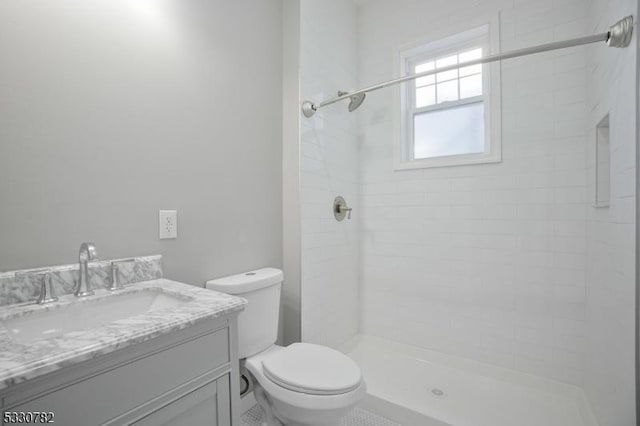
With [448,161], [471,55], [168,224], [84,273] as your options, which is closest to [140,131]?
[168,224]

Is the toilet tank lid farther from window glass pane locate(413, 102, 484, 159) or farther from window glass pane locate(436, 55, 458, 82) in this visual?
window glass pane locate(436, 55, 458, 82)

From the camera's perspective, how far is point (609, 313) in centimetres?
133

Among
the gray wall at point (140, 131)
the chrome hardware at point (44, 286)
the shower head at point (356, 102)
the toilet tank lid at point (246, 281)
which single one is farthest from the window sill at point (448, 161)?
the chrome hardware at point (44, 286)

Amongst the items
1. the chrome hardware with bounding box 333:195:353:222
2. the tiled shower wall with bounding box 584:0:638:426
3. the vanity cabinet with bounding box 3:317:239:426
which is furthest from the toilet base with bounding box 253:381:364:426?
the chrome hardware with bounding box 333:195:353:222

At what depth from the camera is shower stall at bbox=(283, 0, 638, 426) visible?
5.30ft

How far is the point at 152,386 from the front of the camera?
771 mm

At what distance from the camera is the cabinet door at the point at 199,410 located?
0.79 m

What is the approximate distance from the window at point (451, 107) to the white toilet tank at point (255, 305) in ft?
4.74

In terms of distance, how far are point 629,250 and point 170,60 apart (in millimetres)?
2052

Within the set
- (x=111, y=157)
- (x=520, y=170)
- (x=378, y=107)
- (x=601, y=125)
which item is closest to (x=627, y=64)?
(x=601, y=125)

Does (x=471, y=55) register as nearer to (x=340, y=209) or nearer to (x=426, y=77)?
(x=426, y=77)

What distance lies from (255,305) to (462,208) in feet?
5.23

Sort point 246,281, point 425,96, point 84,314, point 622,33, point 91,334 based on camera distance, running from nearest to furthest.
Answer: point 91,334, point 84,314, point 622,33, point 246,281, point 425,96

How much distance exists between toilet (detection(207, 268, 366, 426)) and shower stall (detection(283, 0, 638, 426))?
0.39 meters
